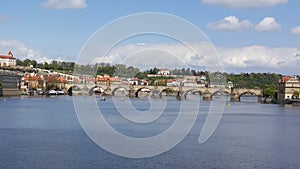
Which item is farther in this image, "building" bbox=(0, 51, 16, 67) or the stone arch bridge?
"building" bbox=(0, 51, 16, 67)

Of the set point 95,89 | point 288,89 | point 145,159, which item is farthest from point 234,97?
point 145,159

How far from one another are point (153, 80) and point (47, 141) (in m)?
65.8

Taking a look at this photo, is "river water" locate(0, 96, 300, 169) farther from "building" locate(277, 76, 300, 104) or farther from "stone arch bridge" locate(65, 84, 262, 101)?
"building" locate(277, 76, 300, 104)

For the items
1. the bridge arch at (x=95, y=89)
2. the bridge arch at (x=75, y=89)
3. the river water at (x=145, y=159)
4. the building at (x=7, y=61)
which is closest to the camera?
the river water at (x=145, y=159)

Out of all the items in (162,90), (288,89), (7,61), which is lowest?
(162,90)

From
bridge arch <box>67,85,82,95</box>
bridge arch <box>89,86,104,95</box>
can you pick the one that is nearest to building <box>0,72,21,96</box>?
bridge arch <box>67,85,82,95</box>

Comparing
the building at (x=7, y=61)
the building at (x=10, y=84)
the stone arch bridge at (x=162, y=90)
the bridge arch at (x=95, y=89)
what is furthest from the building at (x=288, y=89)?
the building at (x=7, y=61)

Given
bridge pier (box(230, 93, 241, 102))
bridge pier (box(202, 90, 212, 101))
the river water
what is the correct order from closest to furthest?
the river water → bridge pier (box(202, 90, 212, 101)) → bridge pier (box(230, 93, 241, 102))

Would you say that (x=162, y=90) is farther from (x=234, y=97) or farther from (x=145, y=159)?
(x=145, y=159)

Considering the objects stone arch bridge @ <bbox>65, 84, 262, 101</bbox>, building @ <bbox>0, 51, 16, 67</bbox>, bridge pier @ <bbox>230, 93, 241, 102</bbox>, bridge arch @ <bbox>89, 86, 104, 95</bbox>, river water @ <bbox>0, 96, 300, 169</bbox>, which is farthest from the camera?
building @ <bbox>0, 51, 16, 67</bbox>

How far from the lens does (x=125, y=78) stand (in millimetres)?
Answer: 82938

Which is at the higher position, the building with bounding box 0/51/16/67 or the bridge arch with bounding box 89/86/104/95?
the building with bounding box 0/51/16/67

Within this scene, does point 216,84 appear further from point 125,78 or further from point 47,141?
point 47,141

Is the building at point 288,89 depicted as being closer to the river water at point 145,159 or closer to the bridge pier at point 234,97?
the bridge pier at point 234,97
